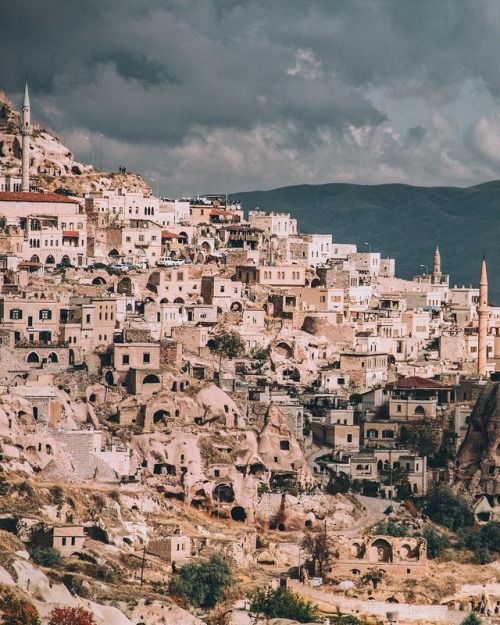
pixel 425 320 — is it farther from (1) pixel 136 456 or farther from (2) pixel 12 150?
(1) pixel 136 456

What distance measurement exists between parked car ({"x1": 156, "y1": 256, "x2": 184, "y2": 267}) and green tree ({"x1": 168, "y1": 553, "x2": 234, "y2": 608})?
46068 mm

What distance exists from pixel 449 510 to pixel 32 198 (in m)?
41.5

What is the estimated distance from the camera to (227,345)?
12544 cm

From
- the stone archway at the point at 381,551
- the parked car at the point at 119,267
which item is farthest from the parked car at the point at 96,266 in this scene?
the stone archway at the point at 381,551

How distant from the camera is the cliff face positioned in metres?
118

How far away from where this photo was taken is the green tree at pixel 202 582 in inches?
3600

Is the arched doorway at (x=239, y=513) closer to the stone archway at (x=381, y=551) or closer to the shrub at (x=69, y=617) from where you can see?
the stone archway at (x=381, y=551)

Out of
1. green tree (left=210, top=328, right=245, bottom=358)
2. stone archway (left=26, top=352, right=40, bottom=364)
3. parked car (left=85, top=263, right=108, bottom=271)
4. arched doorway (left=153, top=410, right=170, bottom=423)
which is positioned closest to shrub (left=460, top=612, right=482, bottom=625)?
arched doorway (left=153, top=410, right=170, bottom=423)

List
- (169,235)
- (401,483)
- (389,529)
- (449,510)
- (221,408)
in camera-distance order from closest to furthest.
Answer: (389,529), (221,408), (449,510), (401,483), (169,235)

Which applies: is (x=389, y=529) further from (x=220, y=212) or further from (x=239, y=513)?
(x=220, y=212)

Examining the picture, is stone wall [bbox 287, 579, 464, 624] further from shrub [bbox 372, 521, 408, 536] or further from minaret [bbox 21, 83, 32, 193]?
minaret [bbox 21, 83, 32, 193]

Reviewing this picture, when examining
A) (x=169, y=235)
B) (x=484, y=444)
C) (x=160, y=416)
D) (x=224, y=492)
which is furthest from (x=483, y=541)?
(x=169, y=235)

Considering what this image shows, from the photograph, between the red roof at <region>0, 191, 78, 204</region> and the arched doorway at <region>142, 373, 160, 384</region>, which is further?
the red roof at <region>0, 191, 78, 204</region>

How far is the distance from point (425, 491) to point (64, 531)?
96.5ft
